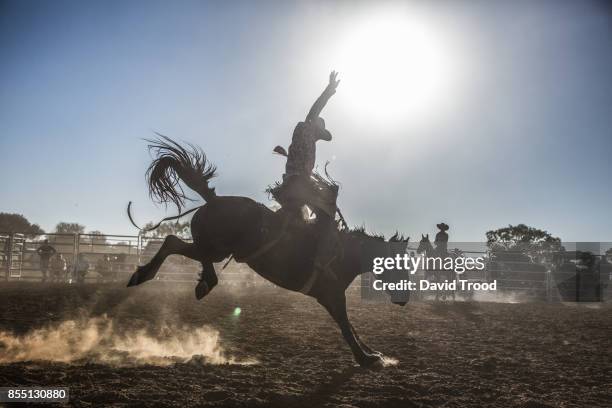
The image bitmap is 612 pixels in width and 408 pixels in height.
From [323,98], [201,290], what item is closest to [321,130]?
[323,98]

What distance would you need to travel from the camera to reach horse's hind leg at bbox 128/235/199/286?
4.37 metres

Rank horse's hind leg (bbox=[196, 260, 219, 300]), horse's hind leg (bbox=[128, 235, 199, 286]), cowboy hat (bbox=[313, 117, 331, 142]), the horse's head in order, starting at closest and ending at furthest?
horse's hind leg (bbox=[128, 235, 199, 286])
horse's hind leg (bbox=[196, 260, 219, 300])
cowboy hat (bbox=[313, 117, 331, 142])
the horse's head

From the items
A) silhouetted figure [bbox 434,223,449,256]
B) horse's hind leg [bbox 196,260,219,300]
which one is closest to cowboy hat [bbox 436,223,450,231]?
silhouetted figure [bbox 434,223,449,256]

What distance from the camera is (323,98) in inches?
204

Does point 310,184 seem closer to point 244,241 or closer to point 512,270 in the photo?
point 244,241

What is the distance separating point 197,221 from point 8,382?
77.7 inches

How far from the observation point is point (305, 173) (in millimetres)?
5309

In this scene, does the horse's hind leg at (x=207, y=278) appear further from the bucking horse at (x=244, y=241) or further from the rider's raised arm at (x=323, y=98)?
the rider's raised arm at (x=323, y=98)

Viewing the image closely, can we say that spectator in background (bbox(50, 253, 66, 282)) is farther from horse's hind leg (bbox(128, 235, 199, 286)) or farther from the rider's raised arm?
the rider's raised arm

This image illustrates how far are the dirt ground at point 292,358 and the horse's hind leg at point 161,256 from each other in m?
0.82

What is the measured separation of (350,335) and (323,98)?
254cm

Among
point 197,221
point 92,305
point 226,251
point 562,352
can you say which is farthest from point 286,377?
point 92,305

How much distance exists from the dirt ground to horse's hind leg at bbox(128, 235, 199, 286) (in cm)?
82

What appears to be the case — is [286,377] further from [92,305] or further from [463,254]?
[463,254]
